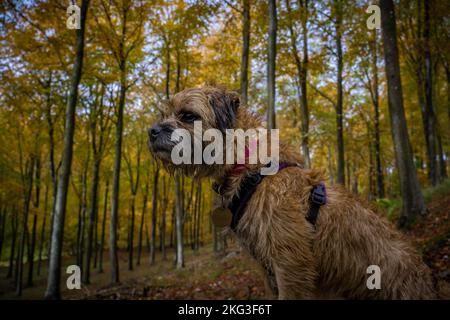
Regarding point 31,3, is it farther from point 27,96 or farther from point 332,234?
point 332,234

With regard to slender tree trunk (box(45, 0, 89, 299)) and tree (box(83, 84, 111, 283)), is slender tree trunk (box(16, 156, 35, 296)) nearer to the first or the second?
tree (box(83, 84, 111, 283))

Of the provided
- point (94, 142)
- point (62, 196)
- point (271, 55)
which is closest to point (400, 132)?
point (271, 55)

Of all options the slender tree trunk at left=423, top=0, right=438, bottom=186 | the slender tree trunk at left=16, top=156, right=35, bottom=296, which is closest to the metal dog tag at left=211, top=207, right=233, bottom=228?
the slender tree trunk at left=423, top=0, right=438, bottom=186

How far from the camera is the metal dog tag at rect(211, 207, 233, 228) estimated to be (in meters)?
2.86

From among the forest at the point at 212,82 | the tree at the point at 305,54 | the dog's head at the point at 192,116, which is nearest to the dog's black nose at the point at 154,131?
the dog's head at the point at 192,116

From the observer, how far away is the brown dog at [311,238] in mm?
2457

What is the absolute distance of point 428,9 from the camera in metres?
13.3

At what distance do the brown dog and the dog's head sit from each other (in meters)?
0.01

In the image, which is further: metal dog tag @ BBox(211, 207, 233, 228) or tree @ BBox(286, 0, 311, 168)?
tree @ BBox(286, 0, 311, 168)

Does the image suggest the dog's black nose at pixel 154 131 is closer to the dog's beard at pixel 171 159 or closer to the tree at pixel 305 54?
the dog's beard at pixel 171 159

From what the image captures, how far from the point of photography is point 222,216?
2908 millimetres

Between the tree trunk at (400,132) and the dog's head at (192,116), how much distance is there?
746 cm
